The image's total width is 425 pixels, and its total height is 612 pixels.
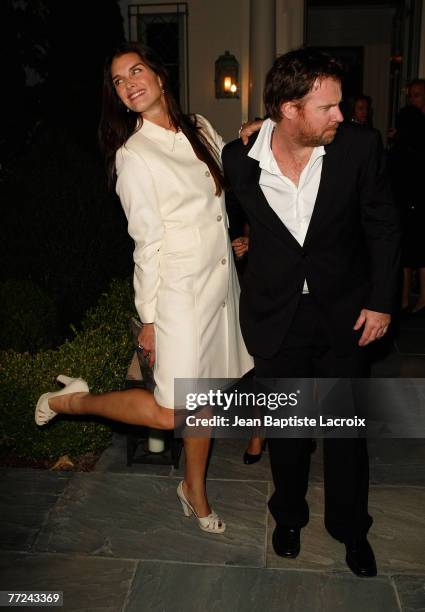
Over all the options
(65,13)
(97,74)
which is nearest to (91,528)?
(97,74)

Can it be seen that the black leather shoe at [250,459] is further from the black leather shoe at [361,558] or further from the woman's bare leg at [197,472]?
the black leather shoe at [361,558]

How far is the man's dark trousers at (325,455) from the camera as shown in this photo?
9.21 feet

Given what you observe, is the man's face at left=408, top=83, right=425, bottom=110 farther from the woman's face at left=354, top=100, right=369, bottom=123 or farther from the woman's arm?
the woman's arm

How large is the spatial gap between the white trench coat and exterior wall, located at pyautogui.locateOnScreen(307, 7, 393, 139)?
12.3 meters

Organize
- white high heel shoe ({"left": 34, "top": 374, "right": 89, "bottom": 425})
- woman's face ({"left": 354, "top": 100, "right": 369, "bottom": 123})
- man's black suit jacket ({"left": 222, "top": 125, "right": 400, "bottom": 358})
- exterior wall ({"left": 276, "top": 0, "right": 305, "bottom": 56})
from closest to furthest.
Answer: man's black suit jacket ({"left": 222, "top": 125, "right": 400, "bottom": 358})
white high heel shoe ({"left": 34, "top": 374, "right": 89, "bottom": 425})
woman's face ({"left": 354, "top": 100, "right": 369, "bottom": 123})
exterior wall ({"left": 276, "top": 0, "right": 305, "bottom": 56})

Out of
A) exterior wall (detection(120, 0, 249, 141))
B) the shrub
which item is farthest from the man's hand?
exterior wall (detection(120, 0, 249, 141))

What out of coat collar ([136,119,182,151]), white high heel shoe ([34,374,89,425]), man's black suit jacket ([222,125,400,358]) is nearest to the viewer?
man's black suit jacket ([222,125,400,358])

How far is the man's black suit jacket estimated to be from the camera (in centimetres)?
260

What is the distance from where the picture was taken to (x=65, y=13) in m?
6.21

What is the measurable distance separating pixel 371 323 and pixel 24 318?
2.56 m

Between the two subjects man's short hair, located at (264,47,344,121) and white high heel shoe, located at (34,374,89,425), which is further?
white high heel shoe, located at (34,374,89,425)

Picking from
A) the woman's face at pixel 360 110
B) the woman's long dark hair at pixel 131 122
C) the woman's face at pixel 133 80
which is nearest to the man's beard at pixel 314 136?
the woman's long dark hair at pixel 131 122

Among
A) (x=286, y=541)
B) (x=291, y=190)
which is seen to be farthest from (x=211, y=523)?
(x=291, y=190)

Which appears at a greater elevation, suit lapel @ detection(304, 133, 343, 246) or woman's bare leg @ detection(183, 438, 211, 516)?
suit lapel @ detection(304, 133, 343, 246)
